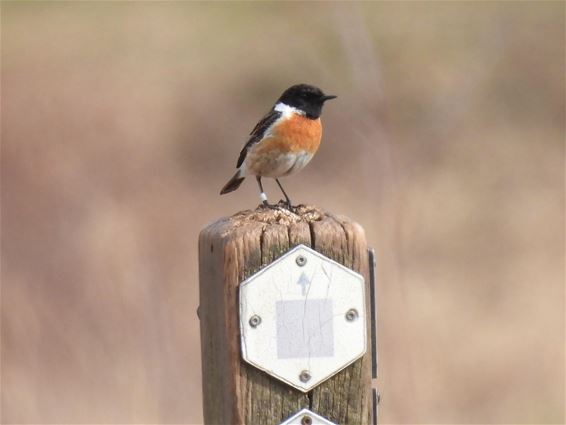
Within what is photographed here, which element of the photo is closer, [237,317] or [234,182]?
[237,317]

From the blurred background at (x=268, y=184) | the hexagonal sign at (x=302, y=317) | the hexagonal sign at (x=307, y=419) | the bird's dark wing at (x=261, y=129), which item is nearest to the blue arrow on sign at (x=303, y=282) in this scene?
the hexagonal sign at (x=302, y=317)

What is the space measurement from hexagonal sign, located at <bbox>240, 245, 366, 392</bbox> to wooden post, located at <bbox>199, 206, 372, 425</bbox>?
24 mm

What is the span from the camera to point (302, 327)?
2.46 meters

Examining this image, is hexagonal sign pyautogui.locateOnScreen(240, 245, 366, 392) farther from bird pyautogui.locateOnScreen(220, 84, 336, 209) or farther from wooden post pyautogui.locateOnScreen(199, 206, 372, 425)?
bird pyautogui.locateOnScreen(220, 84, 336, 209)

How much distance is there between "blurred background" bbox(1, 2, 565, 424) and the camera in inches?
168

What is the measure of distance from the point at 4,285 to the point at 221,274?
207 centimetres

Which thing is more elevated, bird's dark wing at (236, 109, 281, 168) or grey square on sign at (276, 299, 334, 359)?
bird's dark wing at (236, 109, 281, 168)

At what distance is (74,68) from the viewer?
11945 mm

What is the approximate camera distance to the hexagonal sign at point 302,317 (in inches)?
96.3

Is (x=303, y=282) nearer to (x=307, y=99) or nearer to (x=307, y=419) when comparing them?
(x=307, y=419)

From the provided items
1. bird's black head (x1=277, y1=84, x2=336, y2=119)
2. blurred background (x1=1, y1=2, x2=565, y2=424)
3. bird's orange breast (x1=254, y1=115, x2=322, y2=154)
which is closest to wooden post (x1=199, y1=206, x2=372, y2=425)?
blurred background (x1=1, y1=2, x2=565, y2=424)

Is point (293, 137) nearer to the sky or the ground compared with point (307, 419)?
nearer to the sky

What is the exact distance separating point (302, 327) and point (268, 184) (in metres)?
6.33

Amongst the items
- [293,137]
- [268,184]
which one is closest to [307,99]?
[293,137]
